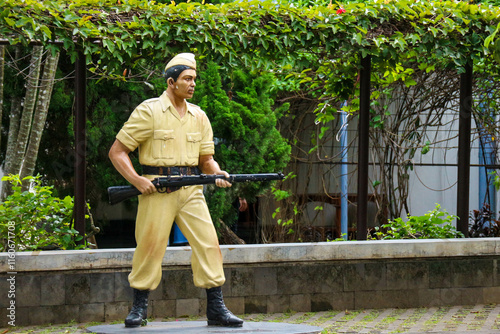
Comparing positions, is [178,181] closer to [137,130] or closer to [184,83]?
[137,130]

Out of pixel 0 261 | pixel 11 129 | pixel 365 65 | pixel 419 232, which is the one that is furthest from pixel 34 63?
pixel 419 232

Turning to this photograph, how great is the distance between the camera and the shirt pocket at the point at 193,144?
581 centimetres

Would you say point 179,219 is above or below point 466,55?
below

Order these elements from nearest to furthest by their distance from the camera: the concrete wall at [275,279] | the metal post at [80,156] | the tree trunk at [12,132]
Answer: the concrete wall at [275,279] < the metal post at [80,156] < the tree trunk at [12,132]

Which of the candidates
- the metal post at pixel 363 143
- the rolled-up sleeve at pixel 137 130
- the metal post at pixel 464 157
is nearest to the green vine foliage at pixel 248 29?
the metal post at pixel 363 143

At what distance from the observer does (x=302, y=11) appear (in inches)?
293

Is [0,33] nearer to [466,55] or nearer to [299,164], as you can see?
[466,55]

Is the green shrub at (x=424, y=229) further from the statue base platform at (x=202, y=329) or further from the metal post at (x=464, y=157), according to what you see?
the statue base platform at (x=202, y=329)

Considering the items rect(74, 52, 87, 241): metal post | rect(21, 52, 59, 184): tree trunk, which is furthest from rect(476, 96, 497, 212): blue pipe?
rect(74, 52, 87, 241): metal post

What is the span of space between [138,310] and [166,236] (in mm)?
627

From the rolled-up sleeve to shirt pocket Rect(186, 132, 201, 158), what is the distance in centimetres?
31

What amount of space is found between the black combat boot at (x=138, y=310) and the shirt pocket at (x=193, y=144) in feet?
3.76

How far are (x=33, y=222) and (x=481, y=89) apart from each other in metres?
6.85

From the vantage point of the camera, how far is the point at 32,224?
7.19 m
